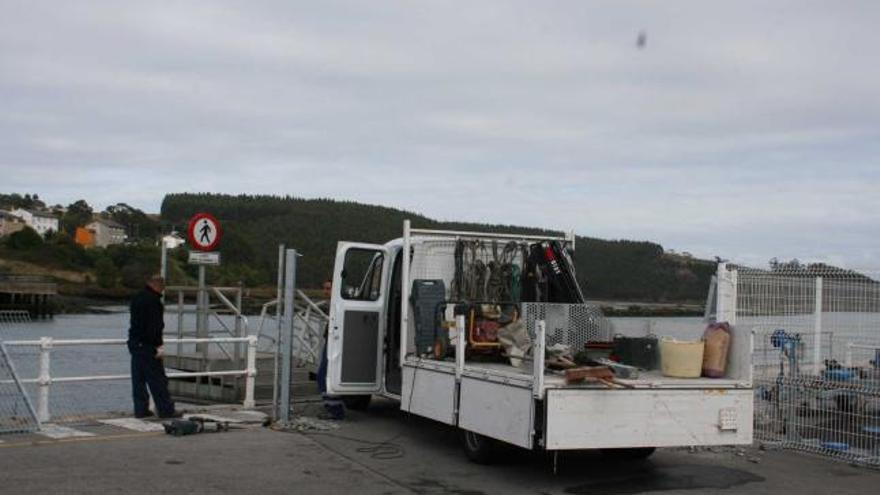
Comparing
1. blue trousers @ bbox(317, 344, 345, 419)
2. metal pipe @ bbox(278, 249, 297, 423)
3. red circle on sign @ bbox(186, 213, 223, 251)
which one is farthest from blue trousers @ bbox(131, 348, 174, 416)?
red circle on sign @ bbox(186, 213, 223, 251)

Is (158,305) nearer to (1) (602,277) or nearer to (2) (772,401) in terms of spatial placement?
(1) (602,277)

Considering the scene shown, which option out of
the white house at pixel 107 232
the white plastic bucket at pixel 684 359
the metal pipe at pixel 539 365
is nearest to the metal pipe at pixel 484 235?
the white plastic bucket at pixel 684 359

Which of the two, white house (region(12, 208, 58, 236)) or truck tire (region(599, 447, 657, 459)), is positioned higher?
white house (region(12, 208, 58, 236))

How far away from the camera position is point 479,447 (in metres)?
8.88

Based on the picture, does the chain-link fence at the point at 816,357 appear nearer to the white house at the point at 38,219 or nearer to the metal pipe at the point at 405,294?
the metal pipe at the point at 405,294

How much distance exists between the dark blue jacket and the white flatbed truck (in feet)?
6.62

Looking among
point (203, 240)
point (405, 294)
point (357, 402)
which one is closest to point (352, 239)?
point (203, 240)

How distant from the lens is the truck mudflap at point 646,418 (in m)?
7.68

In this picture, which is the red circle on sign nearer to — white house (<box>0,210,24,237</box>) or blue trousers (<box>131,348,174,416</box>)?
blue trousers (<box>131,348,174,416</box>)

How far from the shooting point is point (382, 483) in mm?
8016

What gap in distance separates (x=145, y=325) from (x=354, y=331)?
242 centimetres

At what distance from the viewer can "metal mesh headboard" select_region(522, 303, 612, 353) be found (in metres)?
10.1

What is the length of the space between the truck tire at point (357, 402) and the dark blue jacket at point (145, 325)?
269cm

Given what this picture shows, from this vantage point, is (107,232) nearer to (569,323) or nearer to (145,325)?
(145,325)
